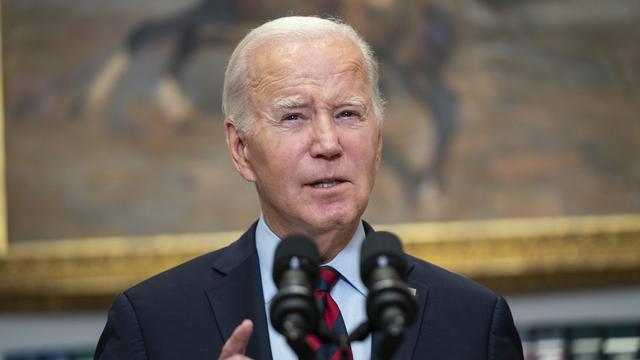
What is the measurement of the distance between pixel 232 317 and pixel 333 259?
0.91ft

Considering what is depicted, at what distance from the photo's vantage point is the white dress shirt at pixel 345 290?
8.79 feet

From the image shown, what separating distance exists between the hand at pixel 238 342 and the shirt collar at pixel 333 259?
53cm

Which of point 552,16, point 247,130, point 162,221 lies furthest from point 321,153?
point 552,16

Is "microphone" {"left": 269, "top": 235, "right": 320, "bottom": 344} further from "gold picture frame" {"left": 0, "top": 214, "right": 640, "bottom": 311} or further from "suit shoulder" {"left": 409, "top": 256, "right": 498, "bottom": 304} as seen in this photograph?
"gold picture frame" {"left": 0, "top": 214, "right": 640, "bottom": 311}

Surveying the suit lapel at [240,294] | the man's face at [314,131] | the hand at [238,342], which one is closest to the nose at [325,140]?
the man's face at [314,131]

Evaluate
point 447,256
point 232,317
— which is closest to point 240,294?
point 232,317

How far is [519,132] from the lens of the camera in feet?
21.1

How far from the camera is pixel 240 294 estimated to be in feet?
9.13

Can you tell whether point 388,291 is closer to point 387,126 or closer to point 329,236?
point 329,236

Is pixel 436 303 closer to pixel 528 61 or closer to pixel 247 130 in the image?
pixel 247 130

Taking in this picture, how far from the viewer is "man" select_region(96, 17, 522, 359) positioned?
267 centimetres

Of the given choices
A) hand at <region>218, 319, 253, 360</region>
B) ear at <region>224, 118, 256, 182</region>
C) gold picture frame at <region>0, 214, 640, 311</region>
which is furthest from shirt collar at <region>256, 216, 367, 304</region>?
gold picture frame at <region>0, 214, 640, 311</region>

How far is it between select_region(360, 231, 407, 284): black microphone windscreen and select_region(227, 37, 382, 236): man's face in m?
0.64

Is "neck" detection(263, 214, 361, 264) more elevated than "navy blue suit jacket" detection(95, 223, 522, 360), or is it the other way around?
"neck" detection(263, 214, 361, 264)
